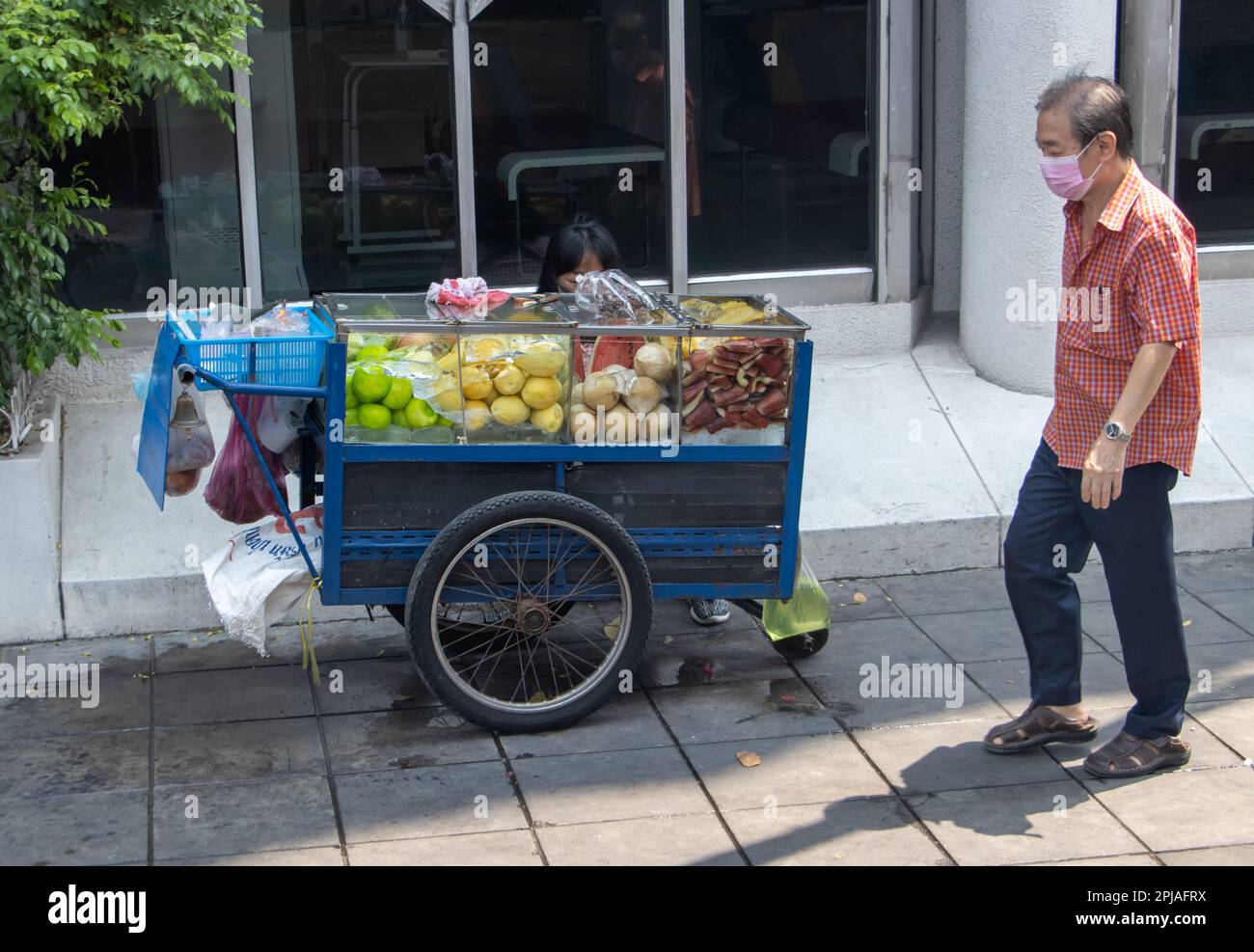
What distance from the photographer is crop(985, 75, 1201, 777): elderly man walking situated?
3988 mm

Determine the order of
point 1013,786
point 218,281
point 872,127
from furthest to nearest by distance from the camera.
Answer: point 872,127 → point 218,281 → point 1013,786

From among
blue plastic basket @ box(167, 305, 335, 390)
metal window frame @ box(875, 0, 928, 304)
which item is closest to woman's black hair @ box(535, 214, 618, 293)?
blue plastic basket @ box(167, 305, 335, 390)

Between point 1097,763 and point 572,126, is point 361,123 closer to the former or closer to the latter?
point 572,126

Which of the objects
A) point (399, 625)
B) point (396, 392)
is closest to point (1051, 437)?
point (396, 392)

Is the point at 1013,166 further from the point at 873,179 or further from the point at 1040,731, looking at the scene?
the point at 1040,731

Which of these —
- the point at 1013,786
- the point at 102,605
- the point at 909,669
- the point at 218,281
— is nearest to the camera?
the point at 1013,786

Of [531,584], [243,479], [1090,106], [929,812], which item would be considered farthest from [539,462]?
[1090,106]

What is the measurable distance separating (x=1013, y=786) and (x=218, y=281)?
4.25 meters

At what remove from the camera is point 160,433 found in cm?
455

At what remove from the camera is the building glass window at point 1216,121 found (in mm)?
7449

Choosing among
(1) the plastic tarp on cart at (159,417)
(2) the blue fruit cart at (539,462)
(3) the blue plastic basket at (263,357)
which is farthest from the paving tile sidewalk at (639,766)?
(3) the blue plastic basket at (263,357)

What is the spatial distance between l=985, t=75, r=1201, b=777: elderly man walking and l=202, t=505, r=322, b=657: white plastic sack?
223cm

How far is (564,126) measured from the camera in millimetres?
7012

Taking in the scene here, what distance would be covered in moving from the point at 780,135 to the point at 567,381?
10.5 ft
